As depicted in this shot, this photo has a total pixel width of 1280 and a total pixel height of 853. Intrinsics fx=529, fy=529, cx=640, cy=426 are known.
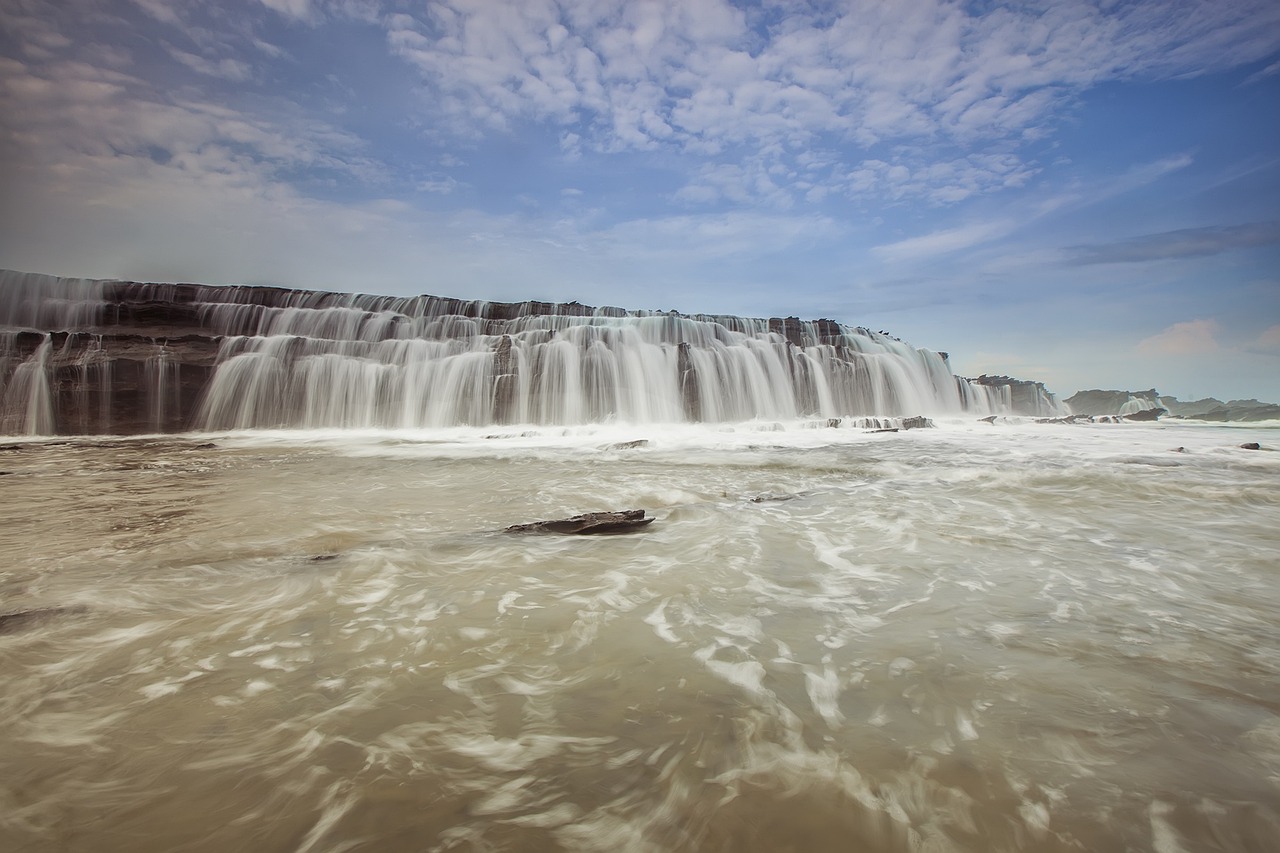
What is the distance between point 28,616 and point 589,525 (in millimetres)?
3033

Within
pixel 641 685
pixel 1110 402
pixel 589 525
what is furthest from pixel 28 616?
pixel 1110 402

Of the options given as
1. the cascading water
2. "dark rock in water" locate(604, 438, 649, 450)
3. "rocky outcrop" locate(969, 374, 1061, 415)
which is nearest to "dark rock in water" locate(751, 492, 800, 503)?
"dark rock in water" locate(604, 438, 649, 450)

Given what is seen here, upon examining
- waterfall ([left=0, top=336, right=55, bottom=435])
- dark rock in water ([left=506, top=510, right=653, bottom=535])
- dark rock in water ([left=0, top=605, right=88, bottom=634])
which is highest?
waterfall ([left=0, top=336, right=55, bottom=435])

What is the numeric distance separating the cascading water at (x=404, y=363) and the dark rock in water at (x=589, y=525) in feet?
50.1

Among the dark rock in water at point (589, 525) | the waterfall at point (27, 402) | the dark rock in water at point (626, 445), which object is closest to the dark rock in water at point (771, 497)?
the dark rock in water at point (589, 525)

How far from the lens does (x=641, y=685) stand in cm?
200

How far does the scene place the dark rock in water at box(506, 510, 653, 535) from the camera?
4.23 metres

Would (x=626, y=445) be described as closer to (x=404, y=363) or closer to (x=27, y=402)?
(x=404, y=363)

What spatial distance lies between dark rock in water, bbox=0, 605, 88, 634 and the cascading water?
1670 centimetres

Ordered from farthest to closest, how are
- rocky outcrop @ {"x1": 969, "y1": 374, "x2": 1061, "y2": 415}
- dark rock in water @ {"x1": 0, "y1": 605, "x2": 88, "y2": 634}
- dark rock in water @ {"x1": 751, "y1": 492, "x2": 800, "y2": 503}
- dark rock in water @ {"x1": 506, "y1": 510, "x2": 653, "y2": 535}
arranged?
rocky outcrop @ {"x1": 969, "y1": 374, "x2": 1061, "y2": 415}
dark rock in water @ {"x1": 751, "y1": 492, "x2": 800, "y2": 503}
dark rock in water @ {"x1": 506, "y1": 510, "x2": 653, "y2": 535}
dark rock in water @ {"x1": 0, "y1": 605, "x2": 88, "y2": 634}

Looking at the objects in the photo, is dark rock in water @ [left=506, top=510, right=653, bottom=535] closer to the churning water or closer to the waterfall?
the churning water

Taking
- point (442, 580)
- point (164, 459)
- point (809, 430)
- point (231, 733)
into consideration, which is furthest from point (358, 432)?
point (231, 733)

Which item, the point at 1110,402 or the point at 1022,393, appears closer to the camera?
the point at 1022,393

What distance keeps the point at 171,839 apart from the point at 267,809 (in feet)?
0.61
